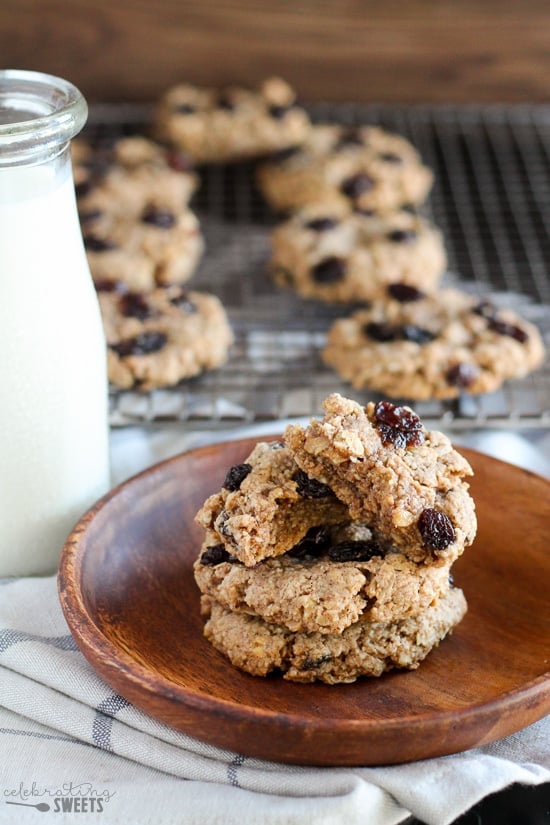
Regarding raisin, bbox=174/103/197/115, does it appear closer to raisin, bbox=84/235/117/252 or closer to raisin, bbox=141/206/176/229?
raisin, bbox=141/206/176/229

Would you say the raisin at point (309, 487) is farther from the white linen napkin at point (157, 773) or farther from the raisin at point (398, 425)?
the white linen napkin at point (157, 773)

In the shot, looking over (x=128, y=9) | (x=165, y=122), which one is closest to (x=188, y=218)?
(x=165, y=122)

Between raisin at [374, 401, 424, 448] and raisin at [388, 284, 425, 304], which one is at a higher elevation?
raisin at [374, 401, 424, 448]

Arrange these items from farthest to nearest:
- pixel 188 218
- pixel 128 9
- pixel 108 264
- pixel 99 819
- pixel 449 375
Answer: pixel 128 9 < pixel 188 218 < pixel 108 264 < pixel 449 375 < pixel 99 819

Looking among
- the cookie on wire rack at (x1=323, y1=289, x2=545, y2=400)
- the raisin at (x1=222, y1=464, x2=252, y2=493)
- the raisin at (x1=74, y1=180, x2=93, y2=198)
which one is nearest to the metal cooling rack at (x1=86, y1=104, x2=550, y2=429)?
the cookie on wire rack at (x1=323, y1=289, x2=545, y2=400)

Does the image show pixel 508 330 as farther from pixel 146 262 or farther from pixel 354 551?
pixel 354 551

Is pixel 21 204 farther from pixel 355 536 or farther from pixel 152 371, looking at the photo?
pixel 152 371

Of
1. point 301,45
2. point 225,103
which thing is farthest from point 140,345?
point 301,45
